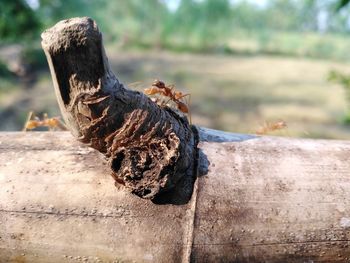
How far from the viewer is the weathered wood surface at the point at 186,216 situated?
0.70 meters

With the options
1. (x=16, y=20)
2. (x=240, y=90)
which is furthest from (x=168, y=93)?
(x=240, y=90)

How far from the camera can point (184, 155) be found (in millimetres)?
720

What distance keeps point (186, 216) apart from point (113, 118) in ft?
0.61

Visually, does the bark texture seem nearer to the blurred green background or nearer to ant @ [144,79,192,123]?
ant @ [144,79,192,123]

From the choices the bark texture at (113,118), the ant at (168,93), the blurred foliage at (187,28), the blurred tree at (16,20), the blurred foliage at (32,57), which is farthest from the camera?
the blurred foliage at (187,28)

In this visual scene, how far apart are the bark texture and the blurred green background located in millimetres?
1447

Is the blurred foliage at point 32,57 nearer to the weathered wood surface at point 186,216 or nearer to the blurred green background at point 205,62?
the blurred green background at point 205,62

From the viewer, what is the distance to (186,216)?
0.70 meters

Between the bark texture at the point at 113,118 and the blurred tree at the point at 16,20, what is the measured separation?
4.10 metres

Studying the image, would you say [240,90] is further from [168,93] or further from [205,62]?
[168,93]

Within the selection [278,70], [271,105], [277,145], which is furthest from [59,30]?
[278,70]

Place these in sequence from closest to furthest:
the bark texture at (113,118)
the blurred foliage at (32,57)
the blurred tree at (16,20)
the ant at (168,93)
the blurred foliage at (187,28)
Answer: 1. the bark texture at (113,118)
2. the ant at (168,93)
3. the blurred tree at (16,20)
4. the blurred foliage at (32,57)
5. the blurred foliage at (187,28)

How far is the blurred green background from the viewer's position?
14.9 feet

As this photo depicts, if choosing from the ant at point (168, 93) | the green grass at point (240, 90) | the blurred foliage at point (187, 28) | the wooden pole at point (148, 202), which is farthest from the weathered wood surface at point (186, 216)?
the blurred foliage at point (187, 28)
